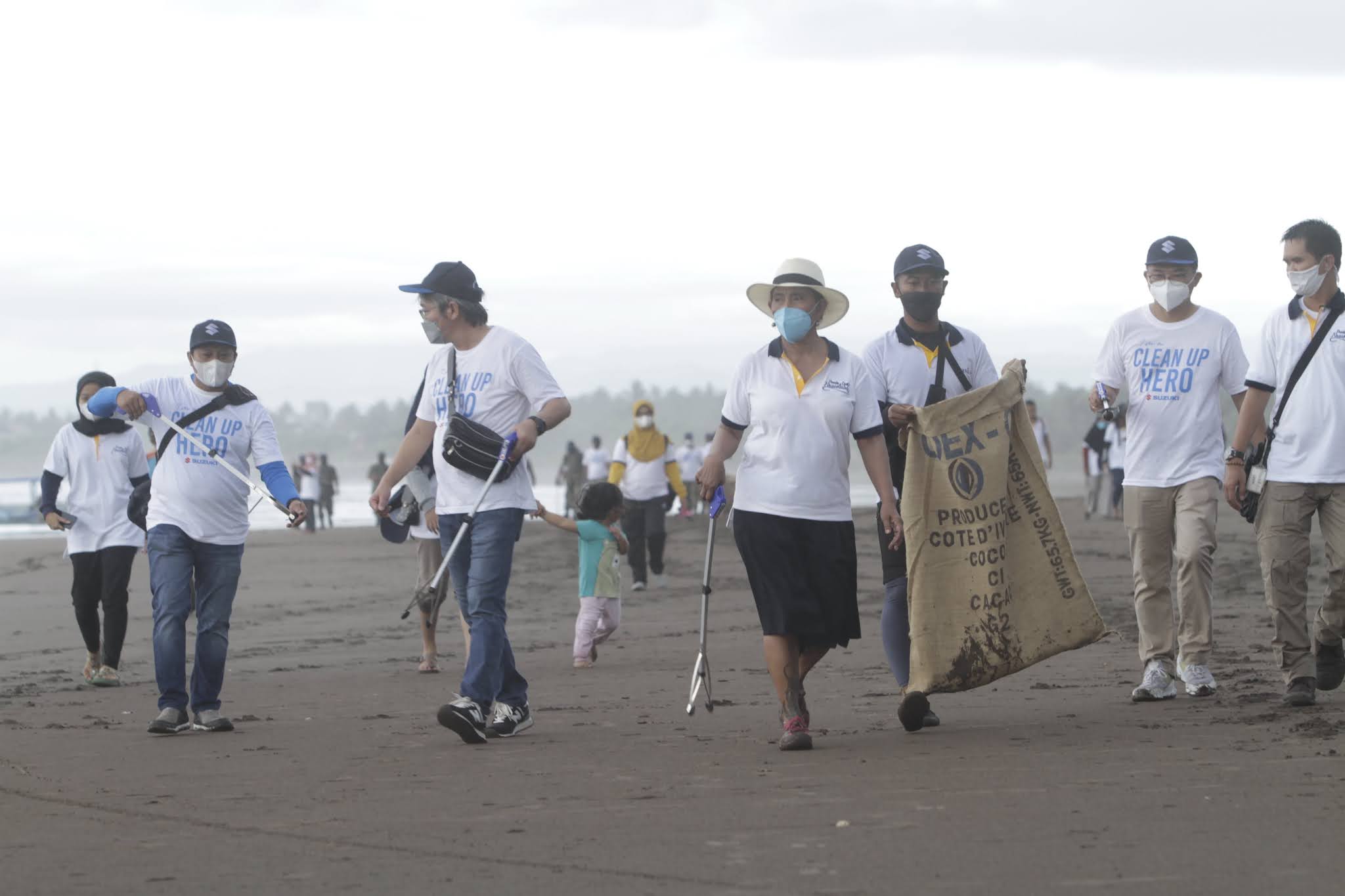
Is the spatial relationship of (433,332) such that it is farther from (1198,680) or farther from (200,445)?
(1198,680)

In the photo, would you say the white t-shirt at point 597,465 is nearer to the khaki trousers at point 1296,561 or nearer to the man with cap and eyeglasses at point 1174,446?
the man with cap and eyeglasses at point 1174,446

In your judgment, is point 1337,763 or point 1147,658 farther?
point 1147,658

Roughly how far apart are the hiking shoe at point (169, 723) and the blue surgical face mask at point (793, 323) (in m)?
3.52

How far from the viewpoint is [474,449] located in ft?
25.2

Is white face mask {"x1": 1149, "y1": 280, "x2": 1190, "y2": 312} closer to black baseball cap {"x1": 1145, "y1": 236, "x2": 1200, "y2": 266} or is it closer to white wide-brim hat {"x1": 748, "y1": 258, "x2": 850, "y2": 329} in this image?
black baseball cap {"x1": 1145, "y1": 236, "x2": 1200, "y2": 266}

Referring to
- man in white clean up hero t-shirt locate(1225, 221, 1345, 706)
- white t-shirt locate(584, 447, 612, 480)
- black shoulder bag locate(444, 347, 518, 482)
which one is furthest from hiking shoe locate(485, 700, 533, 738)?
white t-shirt locate(584, 447, 612, 480)

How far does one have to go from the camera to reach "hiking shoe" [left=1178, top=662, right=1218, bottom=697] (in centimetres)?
814

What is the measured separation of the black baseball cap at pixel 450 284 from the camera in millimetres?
7961

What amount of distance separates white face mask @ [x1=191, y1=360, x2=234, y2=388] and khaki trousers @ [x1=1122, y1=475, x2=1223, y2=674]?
14.7ft

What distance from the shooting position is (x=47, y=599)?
59.4 ft

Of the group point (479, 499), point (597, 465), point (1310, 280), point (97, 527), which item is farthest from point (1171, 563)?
point (597, 465)

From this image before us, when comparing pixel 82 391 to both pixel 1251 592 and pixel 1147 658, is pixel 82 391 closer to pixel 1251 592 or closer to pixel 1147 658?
pixel 1147 658

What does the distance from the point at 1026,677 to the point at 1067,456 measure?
89.8 m

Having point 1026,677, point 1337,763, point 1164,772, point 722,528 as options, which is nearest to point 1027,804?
point 1164,772
